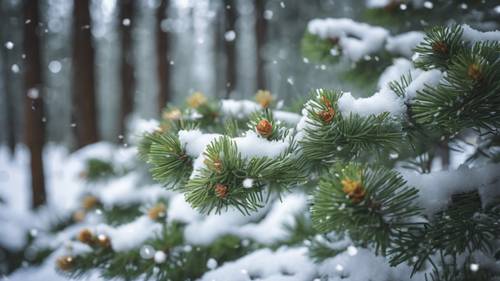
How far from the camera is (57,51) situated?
15250mm

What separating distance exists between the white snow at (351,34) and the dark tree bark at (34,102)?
4.99 meters

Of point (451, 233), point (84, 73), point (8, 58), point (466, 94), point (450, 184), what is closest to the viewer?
point (466, 94)

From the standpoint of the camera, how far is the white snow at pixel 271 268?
1.71 metres

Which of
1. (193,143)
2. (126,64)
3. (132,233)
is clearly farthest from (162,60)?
(193,143)

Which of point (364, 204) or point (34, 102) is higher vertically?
point (34, 102)

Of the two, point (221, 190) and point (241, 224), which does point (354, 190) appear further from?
point (241, 224)

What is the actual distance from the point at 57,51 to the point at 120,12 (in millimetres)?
8632

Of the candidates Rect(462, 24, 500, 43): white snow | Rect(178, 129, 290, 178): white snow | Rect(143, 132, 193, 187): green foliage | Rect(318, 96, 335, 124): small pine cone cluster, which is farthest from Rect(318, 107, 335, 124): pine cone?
Rect(462, 24, 500, 43): white snow

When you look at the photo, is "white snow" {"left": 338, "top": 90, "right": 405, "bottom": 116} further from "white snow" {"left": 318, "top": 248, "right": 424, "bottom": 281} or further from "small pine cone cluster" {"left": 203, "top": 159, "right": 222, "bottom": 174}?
"white snow" {"left": 318, "top": 248, "right": 424, "bottom": 281}

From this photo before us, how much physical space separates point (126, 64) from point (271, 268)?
7934mm

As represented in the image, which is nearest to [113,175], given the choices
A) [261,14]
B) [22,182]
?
[261,14]

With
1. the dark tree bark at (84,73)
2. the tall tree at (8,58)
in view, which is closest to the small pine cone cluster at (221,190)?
the dark tree bark at (84,73)

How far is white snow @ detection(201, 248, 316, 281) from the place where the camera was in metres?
1.71

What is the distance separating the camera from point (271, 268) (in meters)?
1.80
